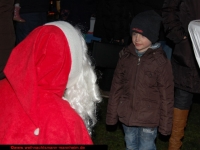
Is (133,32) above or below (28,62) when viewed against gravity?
below

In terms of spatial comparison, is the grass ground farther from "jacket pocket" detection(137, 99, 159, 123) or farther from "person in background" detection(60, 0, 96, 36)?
"person in background" detection(60, 0, 96, 36)

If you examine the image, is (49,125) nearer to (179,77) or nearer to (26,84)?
(26,84)

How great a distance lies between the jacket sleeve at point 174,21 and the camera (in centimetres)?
351

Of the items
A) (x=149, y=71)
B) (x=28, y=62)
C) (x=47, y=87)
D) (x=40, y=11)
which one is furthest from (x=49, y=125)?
(x=40, y=11)

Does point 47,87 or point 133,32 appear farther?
point 133,32

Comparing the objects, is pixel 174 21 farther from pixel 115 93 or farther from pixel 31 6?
pixel 31 6

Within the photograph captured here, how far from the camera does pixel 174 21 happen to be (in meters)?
3.55

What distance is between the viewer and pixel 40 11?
5055 millimetres

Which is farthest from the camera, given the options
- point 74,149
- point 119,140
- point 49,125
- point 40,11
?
point 40,11

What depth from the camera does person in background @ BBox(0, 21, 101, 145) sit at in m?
1.84

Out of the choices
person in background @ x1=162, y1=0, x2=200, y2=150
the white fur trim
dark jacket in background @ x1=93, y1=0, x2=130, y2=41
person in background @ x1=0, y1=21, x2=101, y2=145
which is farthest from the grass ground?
person in background @ x1=0, y1=21, x2=101, y2=145

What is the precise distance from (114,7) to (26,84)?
3435 mm

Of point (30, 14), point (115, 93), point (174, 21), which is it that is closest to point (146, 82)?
point (115, 93)

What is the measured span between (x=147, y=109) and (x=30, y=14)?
2505mm
